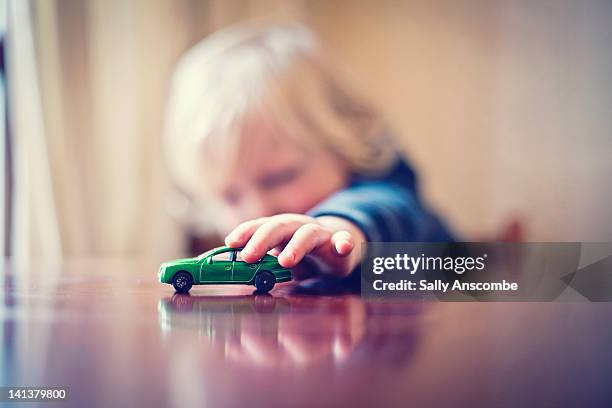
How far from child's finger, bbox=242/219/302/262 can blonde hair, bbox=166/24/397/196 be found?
0.32 meters

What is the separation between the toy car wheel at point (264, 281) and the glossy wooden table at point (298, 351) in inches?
0.7

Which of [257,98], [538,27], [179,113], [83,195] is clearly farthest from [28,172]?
[538,27]

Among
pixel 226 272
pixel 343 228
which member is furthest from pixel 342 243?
pixel 226 272

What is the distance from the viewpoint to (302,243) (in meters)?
0.78

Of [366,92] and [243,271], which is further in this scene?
[366,92]

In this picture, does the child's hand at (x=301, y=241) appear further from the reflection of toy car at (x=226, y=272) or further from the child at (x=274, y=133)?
the child at (x=274, y=133)

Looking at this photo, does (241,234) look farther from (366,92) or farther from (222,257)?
(366,92)

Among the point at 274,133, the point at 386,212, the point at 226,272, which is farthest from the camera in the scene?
the point at 274,133

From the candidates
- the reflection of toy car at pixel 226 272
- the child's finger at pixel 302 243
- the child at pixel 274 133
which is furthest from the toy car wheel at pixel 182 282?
the child at pixel 274 133

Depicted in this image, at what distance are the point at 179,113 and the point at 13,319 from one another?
556 mm

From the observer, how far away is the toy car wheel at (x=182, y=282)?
76 cm

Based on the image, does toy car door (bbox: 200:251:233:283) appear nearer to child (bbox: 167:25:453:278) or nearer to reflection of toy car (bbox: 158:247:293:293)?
reflection of toy car (bbox: 158:247:293:293)

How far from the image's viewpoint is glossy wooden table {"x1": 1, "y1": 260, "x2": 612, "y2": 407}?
49 cm

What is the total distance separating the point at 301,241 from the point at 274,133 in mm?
367
